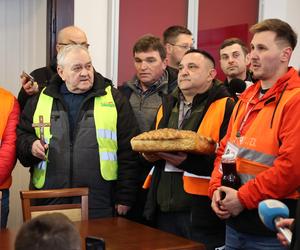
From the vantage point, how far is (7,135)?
126 inches

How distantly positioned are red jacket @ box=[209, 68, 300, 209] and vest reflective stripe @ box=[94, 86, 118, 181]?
0.93m

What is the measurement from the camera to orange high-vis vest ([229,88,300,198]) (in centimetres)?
232

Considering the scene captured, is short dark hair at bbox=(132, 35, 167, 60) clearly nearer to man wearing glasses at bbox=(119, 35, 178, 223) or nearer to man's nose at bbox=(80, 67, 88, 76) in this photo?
man wearing glasses at bbox=(119, 35, 178, 223)

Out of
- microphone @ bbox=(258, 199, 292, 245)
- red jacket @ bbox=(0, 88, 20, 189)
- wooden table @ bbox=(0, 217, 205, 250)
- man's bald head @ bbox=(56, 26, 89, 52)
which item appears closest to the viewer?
microphone @ bbox=(258, 199, 292, 245)

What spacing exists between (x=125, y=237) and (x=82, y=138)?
87 cm

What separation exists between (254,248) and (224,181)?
1.06 ft

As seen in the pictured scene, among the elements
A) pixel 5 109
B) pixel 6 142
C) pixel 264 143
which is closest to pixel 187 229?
pixel 264 143

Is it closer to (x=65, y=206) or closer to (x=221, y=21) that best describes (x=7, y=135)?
(x=65, y=206)

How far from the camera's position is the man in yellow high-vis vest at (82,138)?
3.07m

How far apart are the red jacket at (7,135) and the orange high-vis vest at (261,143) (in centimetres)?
139

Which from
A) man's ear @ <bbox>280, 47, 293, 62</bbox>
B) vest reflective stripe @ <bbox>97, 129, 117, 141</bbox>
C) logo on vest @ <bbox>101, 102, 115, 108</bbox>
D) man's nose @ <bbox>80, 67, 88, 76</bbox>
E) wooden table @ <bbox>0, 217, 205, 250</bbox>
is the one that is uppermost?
man's ear @ <bbox>280, 47, 293, 62</bbox>

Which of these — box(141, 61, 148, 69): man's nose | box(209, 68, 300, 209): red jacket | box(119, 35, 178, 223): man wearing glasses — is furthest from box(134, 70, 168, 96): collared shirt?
box(209, 68, 300, 209): red jacket

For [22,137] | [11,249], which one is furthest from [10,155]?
[11,249]

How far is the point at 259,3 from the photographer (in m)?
6.01
